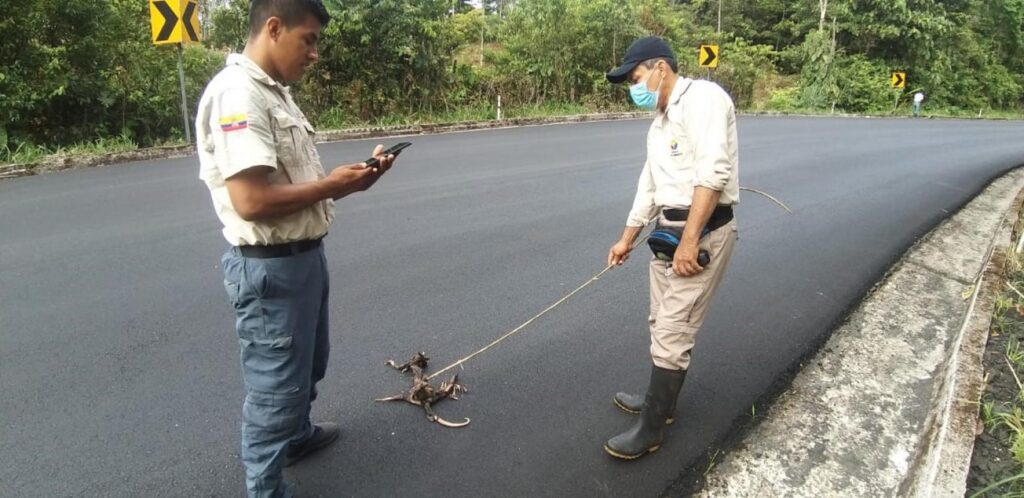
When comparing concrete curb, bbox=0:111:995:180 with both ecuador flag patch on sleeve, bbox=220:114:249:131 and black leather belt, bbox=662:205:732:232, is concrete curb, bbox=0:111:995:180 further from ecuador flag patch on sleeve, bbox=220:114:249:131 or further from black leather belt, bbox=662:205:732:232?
black leather belt, bbox=662:205:732:232

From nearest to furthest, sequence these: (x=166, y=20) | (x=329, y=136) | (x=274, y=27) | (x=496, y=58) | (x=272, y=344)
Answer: (x=274, y=27)
(x=272, y=344)
(x=166, y=20)
(x=329, y=136)
(x=496, y=58)

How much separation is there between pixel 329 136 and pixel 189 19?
3024 mm

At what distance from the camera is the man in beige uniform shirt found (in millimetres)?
1854

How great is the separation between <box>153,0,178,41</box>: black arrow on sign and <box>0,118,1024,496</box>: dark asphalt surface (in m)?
2.32

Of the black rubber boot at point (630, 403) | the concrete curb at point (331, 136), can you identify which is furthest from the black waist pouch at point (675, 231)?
the concrete curb at point (331, 136)

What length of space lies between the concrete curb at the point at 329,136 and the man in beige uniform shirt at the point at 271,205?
8170 mm

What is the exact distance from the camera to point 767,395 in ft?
10.5

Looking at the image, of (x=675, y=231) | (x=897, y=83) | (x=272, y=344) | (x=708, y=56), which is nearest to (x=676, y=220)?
(x=675, y=231)

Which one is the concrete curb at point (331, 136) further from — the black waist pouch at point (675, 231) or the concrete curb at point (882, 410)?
the concrete curb at point (882, 410)

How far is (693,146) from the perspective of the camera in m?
2.56

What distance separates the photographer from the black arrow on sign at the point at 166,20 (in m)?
9.02

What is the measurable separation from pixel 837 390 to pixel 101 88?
11456mm

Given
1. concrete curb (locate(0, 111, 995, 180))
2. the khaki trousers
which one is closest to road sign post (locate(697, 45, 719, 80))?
concrete curb (locate(0, 111, 995, 180))

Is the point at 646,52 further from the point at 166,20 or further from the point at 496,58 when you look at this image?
the point at 496,58
